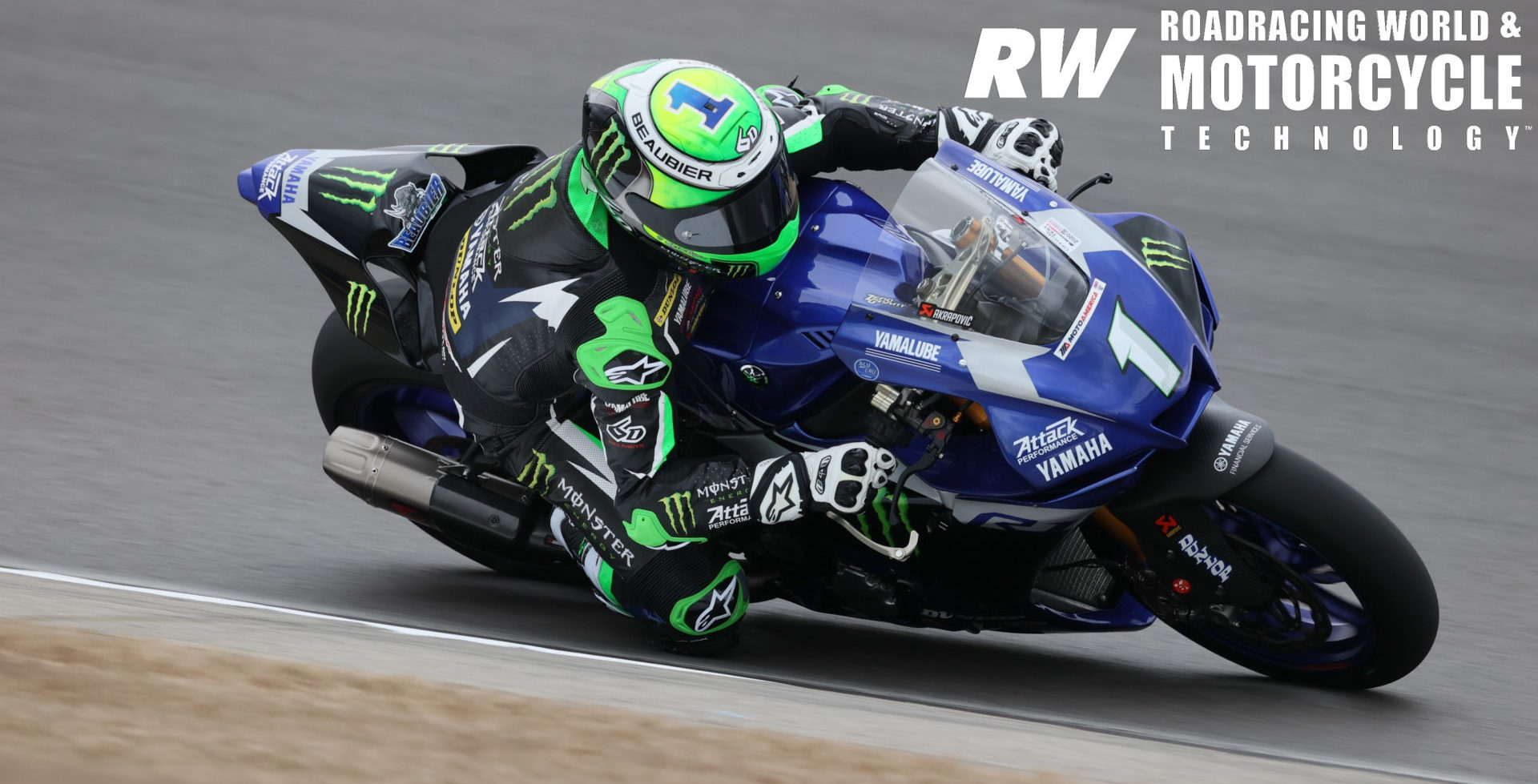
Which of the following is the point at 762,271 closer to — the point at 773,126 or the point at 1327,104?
the point at 773,126

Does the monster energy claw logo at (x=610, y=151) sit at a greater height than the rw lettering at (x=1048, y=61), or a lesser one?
lesser

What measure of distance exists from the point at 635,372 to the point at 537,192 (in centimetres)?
62

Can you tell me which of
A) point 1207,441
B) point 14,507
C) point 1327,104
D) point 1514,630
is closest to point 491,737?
point 1207,441

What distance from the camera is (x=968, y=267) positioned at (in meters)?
3.75

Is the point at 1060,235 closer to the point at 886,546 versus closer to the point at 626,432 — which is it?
the point at 886,546

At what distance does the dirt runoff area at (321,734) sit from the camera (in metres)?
2.64

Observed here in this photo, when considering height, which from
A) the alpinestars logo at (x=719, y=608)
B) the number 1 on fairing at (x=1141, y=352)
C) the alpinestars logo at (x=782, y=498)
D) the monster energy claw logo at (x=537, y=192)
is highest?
the monster energy claw logo at (x=537, y=192)

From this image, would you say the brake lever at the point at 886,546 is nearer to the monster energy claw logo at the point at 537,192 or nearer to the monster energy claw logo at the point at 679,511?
the monster energy claw logo at the point at 679,511

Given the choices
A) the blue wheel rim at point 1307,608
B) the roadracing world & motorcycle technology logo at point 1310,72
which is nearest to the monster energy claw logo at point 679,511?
the blue wheel rim at point 1307,608

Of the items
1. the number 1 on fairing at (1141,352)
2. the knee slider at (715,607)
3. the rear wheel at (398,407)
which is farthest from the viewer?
the rear wheel at (398,407)

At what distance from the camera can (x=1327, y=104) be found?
8.92 meters

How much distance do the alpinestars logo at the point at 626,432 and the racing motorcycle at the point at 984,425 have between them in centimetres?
26

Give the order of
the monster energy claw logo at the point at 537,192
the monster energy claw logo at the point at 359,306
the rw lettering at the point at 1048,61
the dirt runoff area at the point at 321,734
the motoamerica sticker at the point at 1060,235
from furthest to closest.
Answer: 1. the rw lettering at the point at 1048,61
2. the monster energy claw logo at the point at 359,306
3. the monster energy claw logo at the point at 537,192
4. the motoamerica sticker at the point at 1060,235
5. the dirt runoff area at the point at 321,734

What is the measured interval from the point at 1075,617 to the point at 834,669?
66 cm
